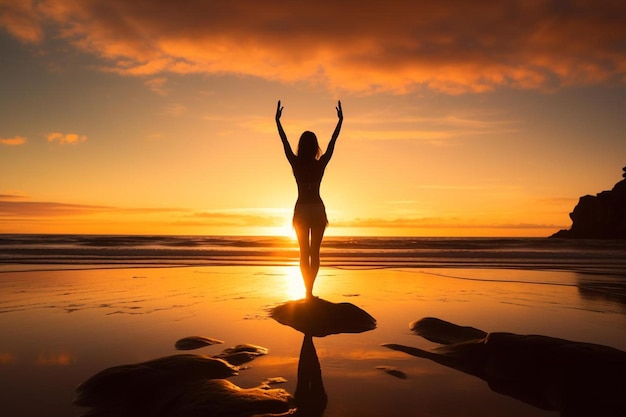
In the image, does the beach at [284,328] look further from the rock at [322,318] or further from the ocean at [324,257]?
the ocean at [324,257]

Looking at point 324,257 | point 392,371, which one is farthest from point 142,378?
point 324,257

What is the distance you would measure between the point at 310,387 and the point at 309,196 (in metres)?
3.88

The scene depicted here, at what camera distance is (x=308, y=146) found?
22.9 feet

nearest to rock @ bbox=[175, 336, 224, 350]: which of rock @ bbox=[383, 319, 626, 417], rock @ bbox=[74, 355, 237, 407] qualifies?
rock @ bbox=[74, 355, 237, 407]

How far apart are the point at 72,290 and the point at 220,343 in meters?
6.32

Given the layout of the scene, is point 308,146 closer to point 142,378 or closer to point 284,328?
point 284,328

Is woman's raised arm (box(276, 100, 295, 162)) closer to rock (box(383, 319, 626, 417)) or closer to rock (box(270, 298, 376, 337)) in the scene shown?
rock (box(270, 298, 376, 337))

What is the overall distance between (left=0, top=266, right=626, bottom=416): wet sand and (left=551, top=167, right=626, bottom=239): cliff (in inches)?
2681

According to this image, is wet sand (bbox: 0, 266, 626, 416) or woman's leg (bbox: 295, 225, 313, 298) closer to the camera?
wet sand (bbox: 0, 266, 626, 416)

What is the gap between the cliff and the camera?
65800 mm

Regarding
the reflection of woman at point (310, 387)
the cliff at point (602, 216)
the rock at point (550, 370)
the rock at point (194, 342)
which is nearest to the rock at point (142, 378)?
the reflection of woman at point (310, 387)

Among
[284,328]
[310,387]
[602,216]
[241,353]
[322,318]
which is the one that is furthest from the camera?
[602,216]

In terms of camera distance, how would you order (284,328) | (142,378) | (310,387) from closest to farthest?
(142,378) → (310,387) → (284,328)

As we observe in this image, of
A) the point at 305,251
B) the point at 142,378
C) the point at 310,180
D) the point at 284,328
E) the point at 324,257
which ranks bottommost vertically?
the point at 324,257
